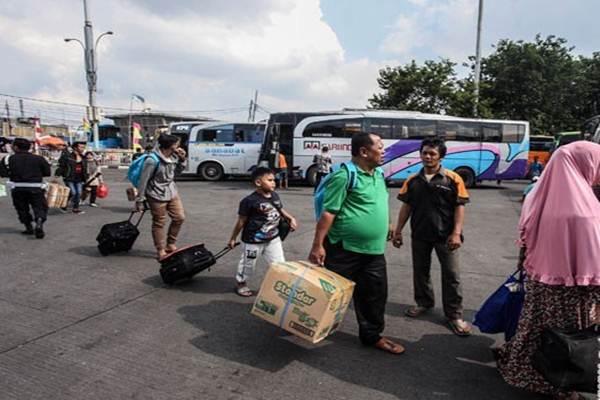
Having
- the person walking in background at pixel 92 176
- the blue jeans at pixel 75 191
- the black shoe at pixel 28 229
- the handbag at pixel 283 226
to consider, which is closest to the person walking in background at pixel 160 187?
the handbag at pixel 283 226

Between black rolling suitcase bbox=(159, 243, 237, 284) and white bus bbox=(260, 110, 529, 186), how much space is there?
11.7 metres

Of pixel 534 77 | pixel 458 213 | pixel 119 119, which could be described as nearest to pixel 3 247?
pixel 458 213

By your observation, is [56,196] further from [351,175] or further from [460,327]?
[460,327]

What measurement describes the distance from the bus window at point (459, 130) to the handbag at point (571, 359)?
15089 mm

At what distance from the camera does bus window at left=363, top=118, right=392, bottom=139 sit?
16359 millimetres

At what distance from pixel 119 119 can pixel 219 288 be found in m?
48.1

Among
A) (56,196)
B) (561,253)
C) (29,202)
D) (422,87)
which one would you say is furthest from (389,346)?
(422,87)

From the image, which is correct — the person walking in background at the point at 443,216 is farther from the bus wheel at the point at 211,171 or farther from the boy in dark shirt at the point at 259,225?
the bus wheel at the point at 211,171

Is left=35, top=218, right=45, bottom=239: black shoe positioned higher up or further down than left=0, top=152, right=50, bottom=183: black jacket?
further down

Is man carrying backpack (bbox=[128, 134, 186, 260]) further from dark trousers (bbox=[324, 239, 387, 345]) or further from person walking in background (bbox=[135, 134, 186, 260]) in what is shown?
dark trousers (bbox=[324, 239, 387, 345])

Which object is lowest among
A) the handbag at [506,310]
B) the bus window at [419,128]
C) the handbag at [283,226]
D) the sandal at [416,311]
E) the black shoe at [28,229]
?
the sandal at [416,311]

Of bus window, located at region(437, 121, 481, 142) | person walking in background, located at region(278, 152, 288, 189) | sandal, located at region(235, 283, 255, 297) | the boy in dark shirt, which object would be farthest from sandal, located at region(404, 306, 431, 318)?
bus window, located at region(437, 121, 481, 142)

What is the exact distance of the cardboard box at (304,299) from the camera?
9.25ft

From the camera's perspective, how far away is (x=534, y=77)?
26.0m
